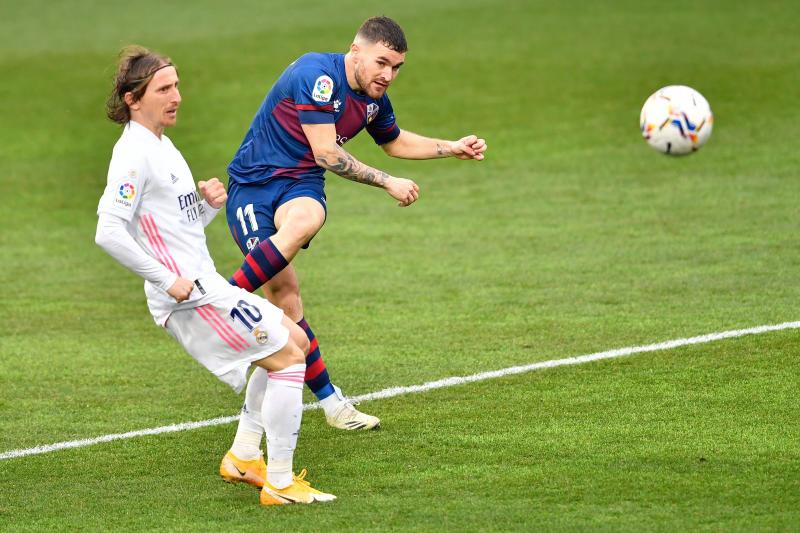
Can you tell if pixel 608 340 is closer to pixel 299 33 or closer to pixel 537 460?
pixel 537 460

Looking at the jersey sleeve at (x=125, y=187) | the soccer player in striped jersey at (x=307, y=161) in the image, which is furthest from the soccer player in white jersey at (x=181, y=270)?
the soccer player in striped jersey at (x=307, y=161)

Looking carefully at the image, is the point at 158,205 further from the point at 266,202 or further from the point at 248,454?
the point at 266,202

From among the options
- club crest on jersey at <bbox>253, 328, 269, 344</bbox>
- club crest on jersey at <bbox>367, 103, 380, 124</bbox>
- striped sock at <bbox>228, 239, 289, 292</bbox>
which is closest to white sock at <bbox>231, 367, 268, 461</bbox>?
striped sock at <bbox>228, 239, 289, 292</bbox>

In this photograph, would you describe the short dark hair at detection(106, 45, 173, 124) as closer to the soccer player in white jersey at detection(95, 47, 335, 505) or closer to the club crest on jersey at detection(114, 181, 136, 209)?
the soccer player in white jersey at detection(95, 47, 335, 505)

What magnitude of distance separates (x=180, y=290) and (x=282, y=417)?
845 millimetres

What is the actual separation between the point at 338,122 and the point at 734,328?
11.9ft

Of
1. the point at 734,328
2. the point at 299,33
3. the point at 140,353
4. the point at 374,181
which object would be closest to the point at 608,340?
the point at 734,328

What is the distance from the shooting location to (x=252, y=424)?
726 centimetres

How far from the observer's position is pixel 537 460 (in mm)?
7129

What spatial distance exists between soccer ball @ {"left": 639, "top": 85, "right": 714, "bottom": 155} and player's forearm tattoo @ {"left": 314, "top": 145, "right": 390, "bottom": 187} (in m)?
5.35

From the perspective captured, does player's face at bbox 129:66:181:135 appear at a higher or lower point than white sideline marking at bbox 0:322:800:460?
higher

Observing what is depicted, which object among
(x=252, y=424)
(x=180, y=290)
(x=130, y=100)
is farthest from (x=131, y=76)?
(x=252, y=424)

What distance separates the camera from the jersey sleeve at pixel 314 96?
25.2ft

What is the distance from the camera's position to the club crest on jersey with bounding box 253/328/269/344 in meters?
6.49
